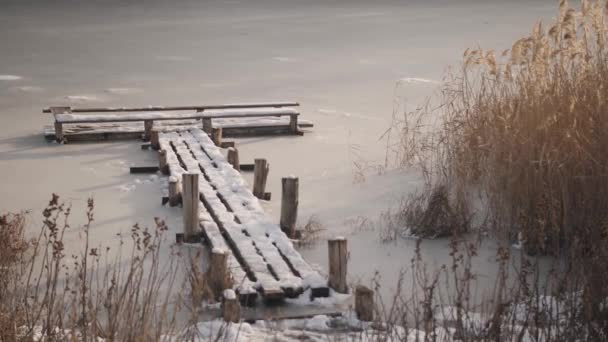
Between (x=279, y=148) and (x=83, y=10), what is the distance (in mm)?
14031

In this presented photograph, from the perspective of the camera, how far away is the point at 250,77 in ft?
47.9

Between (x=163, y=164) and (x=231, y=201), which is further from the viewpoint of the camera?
(x=163, y=164)

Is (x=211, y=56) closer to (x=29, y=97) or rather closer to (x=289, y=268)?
(x=29, y=97)

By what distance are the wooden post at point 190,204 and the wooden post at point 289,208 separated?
2.04 ft

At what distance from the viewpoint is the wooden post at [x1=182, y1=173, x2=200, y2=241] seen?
701 cm

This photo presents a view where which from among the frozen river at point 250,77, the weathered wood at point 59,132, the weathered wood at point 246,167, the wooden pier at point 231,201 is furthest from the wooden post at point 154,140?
the weathered wood at point 246,167

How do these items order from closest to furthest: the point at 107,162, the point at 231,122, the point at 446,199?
the point at 446,199, the point at 107,162, the point at 231,122

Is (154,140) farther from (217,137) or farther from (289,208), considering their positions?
(289,208)

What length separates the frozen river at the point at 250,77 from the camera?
835 cm

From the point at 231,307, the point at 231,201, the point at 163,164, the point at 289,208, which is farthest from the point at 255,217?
the point at 163,164

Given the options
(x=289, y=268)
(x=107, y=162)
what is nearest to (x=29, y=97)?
(x=107, y=162)

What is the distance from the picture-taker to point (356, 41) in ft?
59.6

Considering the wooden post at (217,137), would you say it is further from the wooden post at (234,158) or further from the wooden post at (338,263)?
the wooden post at (338,263)

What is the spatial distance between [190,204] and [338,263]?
1481 mm
